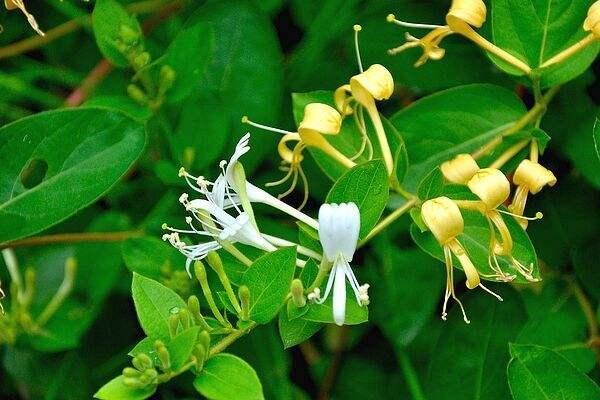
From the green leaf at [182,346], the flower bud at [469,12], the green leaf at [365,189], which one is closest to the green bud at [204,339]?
the green leaf at [182,346]

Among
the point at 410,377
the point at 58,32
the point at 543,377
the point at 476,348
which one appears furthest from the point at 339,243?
the point at 58,32

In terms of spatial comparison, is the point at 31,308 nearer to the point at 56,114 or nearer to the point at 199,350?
the point at 56,114

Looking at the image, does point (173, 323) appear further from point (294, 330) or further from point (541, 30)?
point (541, 30)

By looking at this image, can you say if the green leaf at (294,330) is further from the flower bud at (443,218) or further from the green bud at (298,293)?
the flower bud at (443,218)

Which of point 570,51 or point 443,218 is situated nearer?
point 443,218

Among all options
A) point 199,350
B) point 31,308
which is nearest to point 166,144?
point 31,308
